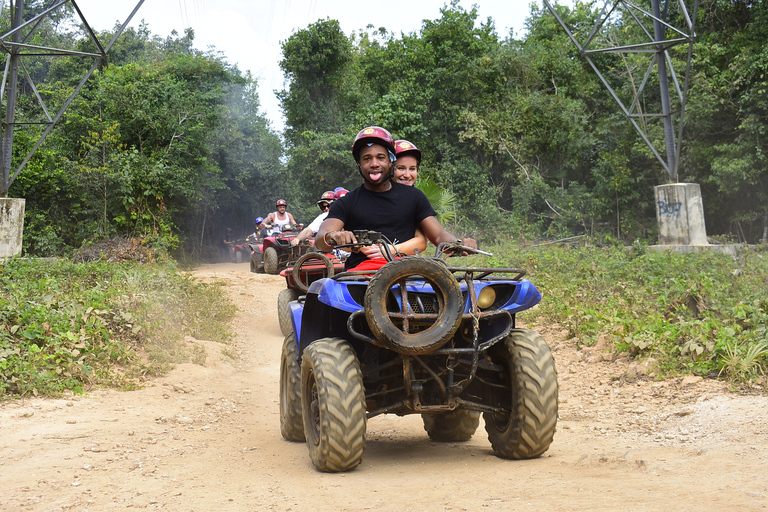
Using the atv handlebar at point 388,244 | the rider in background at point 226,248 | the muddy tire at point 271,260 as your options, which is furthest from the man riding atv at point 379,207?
the rider in background at point 226,248

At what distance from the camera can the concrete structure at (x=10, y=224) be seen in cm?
1410

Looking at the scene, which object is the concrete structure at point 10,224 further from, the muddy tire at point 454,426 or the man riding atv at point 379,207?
the muddy tire at point 454,426

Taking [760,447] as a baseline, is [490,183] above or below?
above

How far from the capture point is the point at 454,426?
545 centimetres

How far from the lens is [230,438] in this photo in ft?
18.4

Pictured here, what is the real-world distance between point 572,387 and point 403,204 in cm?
340

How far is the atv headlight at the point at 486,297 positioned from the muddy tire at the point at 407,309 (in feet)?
1.16

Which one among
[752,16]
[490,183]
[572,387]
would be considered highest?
[752,16]

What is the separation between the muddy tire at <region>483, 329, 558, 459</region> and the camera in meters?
4.21

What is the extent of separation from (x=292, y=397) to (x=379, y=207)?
5.05 ft

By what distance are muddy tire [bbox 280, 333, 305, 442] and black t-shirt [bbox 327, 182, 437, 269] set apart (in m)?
0.82

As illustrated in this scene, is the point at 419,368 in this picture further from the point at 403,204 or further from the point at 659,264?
the point at 659,264

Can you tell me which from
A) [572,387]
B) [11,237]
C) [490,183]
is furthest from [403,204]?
[490,183]

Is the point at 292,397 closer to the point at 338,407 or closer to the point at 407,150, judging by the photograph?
the point at 338,407
